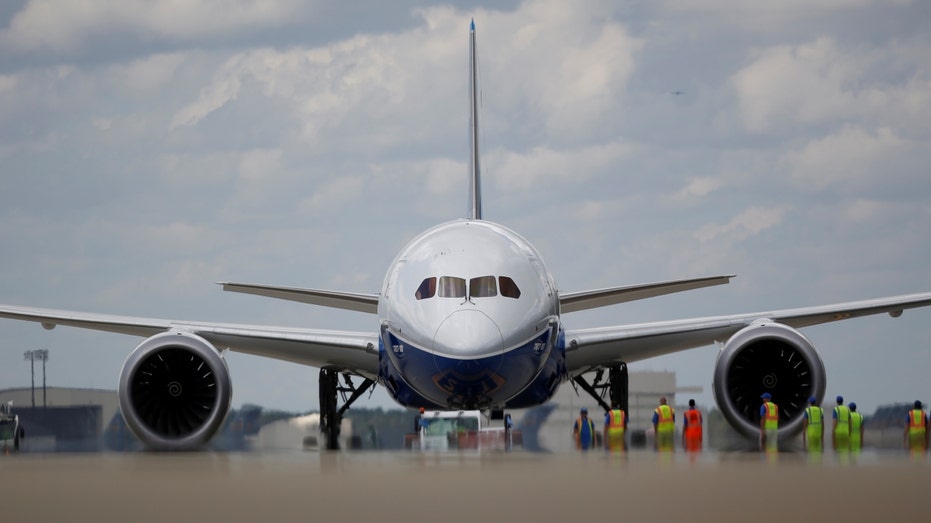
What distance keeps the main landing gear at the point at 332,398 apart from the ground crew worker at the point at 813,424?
7003 millimetres

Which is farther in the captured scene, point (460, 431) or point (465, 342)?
point (460, 431)

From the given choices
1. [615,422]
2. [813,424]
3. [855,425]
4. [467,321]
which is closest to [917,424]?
[855,425]

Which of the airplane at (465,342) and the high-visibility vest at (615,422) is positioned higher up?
the airplane at (465,342)

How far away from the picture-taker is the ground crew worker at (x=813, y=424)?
673 inches

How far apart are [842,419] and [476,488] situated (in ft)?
37.8

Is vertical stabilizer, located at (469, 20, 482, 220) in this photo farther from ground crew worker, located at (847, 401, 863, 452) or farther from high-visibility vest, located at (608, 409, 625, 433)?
ground crew worker, located at (847, 401, 863, 452)

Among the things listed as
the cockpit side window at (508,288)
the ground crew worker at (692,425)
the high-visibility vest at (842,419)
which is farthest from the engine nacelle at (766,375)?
the cockpit side window at (508,288)

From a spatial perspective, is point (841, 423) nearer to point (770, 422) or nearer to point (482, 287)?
point (770, 422)

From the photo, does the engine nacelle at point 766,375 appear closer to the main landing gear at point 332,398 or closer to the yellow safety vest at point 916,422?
the yellow safety vest at point 916,422

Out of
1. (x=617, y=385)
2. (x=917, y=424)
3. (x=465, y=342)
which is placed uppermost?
(x=465, y=342)

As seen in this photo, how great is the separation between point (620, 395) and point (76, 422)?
10.5m

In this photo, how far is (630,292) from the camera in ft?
65.4

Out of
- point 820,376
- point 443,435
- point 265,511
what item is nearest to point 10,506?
point 265,511

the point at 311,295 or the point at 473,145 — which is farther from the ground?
the point at 473,145
